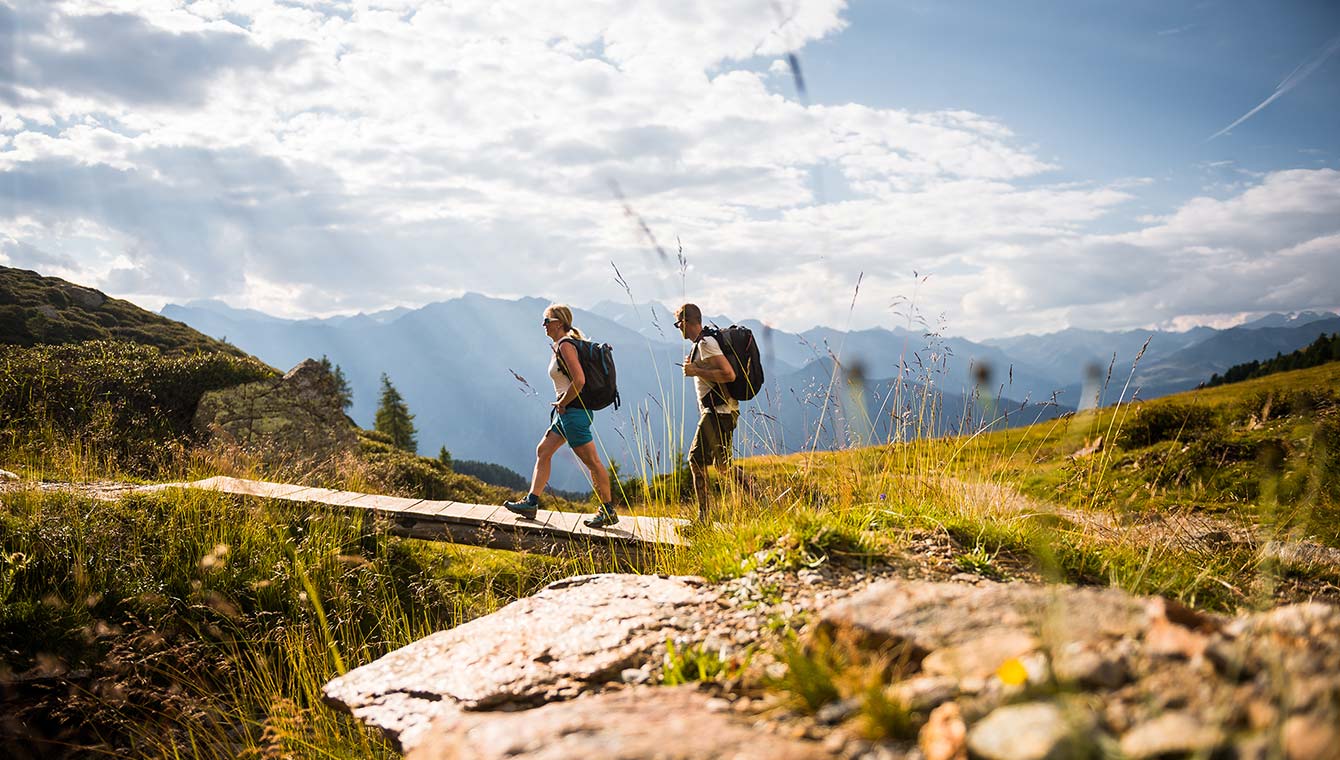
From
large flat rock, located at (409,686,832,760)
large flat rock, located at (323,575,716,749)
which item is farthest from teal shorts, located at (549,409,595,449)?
Result: large flat rock, located at (409,686,832,760)

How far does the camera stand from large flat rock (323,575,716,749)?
2.77m

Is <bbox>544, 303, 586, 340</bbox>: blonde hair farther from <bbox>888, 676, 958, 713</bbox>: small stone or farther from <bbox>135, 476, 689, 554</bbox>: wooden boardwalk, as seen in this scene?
<bbox>888, 676, 958, 713</bbox>: small stone

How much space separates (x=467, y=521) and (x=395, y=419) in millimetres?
40106

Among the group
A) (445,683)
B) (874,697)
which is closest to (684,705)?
(874,697)

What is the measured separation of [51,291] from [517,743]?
28.2 m

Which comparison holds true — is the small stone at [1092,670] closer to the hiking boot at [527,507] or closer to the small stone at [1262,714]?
the small stone at [1262,714]

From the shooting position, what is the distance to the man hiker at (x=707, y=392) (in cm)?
695

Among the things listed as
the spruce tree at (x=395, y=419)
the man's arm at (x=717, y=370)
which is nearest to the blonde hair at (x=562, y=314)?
the man's arm at (x=717, y=370)

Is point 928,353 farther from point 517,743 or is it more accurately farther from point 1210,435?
point 1210,435

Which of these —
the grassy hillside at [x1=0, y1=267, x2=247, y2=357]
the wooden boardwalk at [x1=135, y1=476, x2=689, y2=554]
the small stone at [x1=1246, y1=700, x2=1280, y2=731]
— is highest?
the grassy hillside at [x1=0, y1=267, x2=247, y2=357]

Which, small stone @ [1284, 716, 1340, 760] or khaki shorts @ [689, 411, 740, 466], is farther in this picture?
khaki shorts @ [689, 411, 740, 466]

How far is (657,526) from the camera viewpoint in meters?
4.94

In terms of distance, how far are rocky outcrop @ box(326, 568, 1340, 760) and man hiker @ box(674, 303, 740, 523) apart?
12.8 feet

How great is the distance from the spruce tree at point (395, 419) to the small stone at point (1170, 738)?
44.4m
